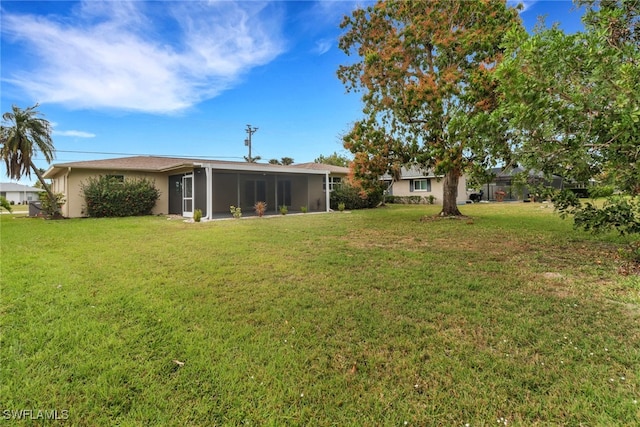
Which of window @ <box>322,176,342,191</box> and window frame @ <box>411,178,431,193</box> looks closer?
window @ <box>322,176,342,191</box>

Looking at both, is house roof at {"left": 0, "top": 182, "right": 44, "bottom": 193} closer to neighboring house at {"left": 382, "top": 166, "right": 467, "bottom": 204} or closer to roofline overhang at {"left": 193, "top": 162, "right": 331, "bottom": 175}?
roofline overhang at {"left": 193, "top": 162, "right": 331, "bottom": 175}

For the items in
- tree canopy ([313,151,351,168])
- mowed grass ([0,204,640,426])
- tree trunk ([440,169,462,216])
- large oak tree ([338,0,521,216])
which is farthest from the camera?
tree canopy ([313,151,351,168])

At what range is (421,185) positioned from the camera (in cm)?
2744

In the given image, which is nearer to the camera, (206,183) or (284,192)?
(206,183)

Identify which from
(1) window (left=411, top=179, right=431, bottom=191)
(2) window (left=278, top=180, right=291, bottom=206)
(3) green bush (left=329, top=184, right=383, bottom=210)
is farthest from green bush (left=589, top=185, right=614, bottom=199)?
(1) window (left=411, top=179, right=431, bottom=191)

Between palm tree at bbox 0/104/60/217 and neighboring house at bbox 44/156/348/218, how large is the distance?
4.30 feet

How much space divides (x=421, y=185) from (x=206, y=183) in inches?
742

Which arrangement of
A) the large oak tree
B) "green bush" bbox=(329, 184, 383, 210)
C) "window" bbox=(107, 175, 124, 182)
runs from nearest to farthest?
the large oak tree < "window" bbox=(107, 175, 124, 182) < "green bush" bbox=(329, 184, 383, 210)

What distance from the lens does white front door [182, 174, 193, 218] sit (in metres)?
16.2

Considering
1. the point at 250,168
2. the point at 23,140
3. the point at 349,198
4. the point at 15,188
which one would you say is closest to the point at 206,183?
the point at 250,168

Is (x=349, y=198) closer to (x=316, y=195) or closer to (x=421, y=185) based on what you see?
(x=316, y=195)

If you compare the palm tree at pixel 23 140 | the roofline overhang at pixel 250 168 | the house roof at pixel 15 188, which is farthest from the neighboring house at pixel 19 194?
the roofline overhang at pixel 250 168

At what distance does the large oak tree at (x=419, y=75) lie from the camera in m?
10.6

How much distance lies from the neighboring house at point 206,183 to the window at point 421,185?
8.75m
